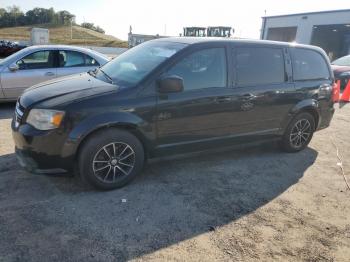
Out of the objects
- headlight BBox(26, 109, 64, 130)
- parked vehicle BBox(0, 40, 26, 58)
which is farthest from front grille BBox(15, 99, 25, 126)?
parked vehicle BBox(0, 40, 26, 58)

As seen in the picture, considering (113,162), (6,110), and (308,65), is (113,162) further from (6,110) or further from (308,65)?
(6,110)

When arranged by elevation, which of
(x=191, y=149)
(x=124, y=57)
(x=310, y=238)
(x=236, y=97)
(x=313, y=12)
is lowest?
(x=310, y=238)

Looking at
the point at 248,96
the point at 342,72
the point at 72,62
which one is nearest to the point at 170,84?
the point at 248,96

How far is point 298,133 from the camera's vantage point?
5508 millimetres

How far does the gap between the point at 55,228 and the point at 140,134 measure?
1.39 metres

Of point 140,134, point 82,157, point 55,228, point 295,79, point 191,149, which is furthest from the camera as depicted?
point 295,79

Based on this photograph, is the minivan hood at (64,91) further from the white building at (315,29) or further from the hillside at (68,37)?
the hillside at (68,37)

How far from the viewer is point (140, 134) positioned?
12.7ft

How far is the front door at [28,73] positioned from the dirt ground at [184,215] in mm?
2797

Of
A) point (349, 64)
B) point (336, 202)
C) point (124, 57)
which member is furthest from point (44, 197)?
point (349, 64)

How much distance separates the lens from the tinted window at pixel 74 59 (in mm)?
7516

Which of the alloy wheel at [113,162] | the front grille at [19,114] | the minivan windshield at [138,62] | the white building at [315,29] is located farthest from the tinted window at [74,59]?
the white building at [315,29]

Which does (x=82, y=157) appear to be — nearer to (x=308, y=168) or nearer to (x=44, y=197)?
(x=44, y=197)

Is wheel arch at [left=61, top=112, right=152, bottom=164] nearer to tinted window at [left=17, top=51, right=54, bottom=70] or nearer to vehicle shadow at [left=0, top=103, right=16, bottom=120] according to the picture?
vehicle shadow at [left=0, top=103, right=16, bottom=120]
